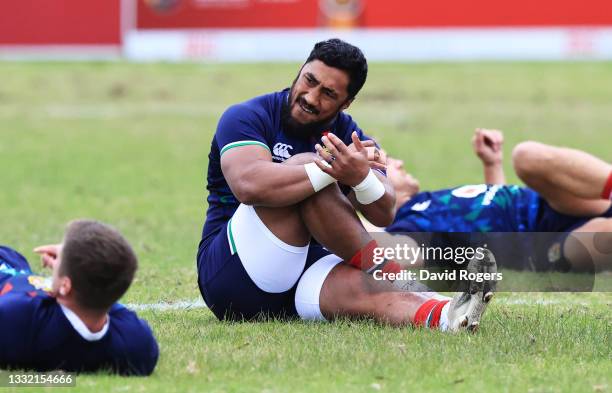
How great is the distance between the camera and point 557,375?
4.86 meters

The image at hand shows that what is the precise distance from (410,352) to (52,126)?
554 inches

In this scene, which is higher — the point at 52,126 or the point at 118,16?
the point at 118,16

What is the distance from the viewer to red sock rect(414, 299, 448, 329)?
5680mm

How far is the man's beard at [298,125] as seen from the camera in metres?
6.02

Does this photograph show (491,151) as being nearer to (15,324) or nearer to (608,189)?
(608,189)

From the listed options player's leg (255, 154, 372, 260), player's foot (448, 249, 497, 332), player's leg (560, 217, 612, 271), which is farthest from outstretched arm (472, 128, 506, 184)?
player's foot (448, 249, 497, 332)

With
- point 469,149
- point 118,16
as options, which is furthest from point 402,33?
point 469,149

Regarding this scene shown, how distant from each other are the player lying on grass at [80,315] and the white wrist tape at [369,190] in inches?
55.6

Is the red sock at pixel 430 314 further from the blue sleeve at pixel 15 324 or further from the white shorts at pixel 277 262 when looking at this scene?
the blue sleeve at pixel 15 324

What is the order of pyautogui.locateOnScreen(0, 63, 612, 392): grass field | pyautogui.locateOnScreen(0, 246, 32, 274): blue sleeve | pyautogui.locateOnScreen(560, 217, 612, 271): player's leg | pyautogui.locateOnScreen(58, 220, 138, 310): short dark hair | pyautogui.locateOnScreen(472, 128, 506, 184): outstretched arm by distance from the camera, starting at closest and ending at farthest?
pyautogui.locateOnScreen(58, 220, 138, 310): short dark hair → pyautogui.locateOnScreen(0, 63, 612, 392): grass field → pyautogui.locateOnScreen(0, 246, 32, 274): blue sleeve → pyautogui.locateOnScreen(560, 217, 612, 271): player's leg → pyautogui.locateOnScreen(472, 128, 506, 184): outstretched arm

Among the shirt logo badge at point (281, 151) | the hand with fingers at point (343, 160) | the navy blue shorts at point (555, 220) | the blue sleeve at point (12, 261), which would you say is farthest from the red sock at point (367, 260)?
the navy blue shorts at point (555, 220)

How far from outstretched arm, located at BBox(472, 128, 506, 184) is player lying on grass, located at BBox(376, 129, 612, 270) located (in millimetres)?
35

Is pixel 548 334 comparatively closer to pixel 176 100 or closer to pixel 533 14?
pixel 176 100

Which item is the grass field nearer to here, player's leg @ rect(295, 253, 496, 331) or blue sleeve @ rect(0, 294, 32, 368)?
player's leg @ rect(295, 253, 496, 331)
